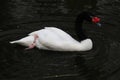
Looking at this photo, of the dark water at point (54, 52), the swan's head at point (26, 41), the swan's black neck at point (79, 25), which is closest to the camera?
the dark water at point (54, 52)

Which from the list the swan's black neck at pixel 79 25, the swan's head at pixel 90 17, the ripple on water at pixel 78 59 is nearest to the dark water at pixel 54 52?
the ripple on water at pixel 78 59

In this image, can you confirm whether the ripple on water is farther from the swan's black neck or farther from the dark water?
the swan's black neck

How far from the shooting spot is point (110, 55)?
9.58m

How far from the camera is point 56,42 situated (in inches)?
385

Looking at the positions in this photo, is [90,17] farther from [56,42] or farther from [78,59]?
[78,59]

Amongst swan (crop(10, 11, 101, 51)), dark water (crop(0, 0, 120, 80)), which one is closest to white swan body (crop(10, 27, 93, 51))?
swan (crop(10, 11, 101, 51))

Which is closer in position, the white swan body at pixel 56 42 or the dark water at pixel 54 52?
the dark water at pixel 54 52

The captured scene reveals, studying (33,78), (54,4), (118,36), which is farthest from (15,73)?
(54,4)

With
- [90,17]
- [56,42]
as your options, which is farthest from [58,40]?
[90,17]

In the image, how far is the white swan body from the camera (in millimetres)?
9789

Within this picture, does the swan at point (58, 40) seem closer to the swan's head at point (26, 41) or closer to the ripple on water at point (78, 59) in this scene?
the swan's head at point (26, 41)

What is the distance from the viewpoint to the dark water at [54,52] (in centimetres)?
868

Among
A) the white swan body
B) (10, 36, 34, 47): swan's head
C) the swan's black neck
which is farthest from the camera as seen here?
the swan's black neck

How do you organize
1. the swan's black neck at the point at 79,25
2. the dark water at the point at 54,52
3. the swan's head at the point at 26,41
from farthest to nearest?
1. the swan's black neck at the point at 79,25
2. the swan's head at the point at 26,41
3. the dark water at the point at 54,52
